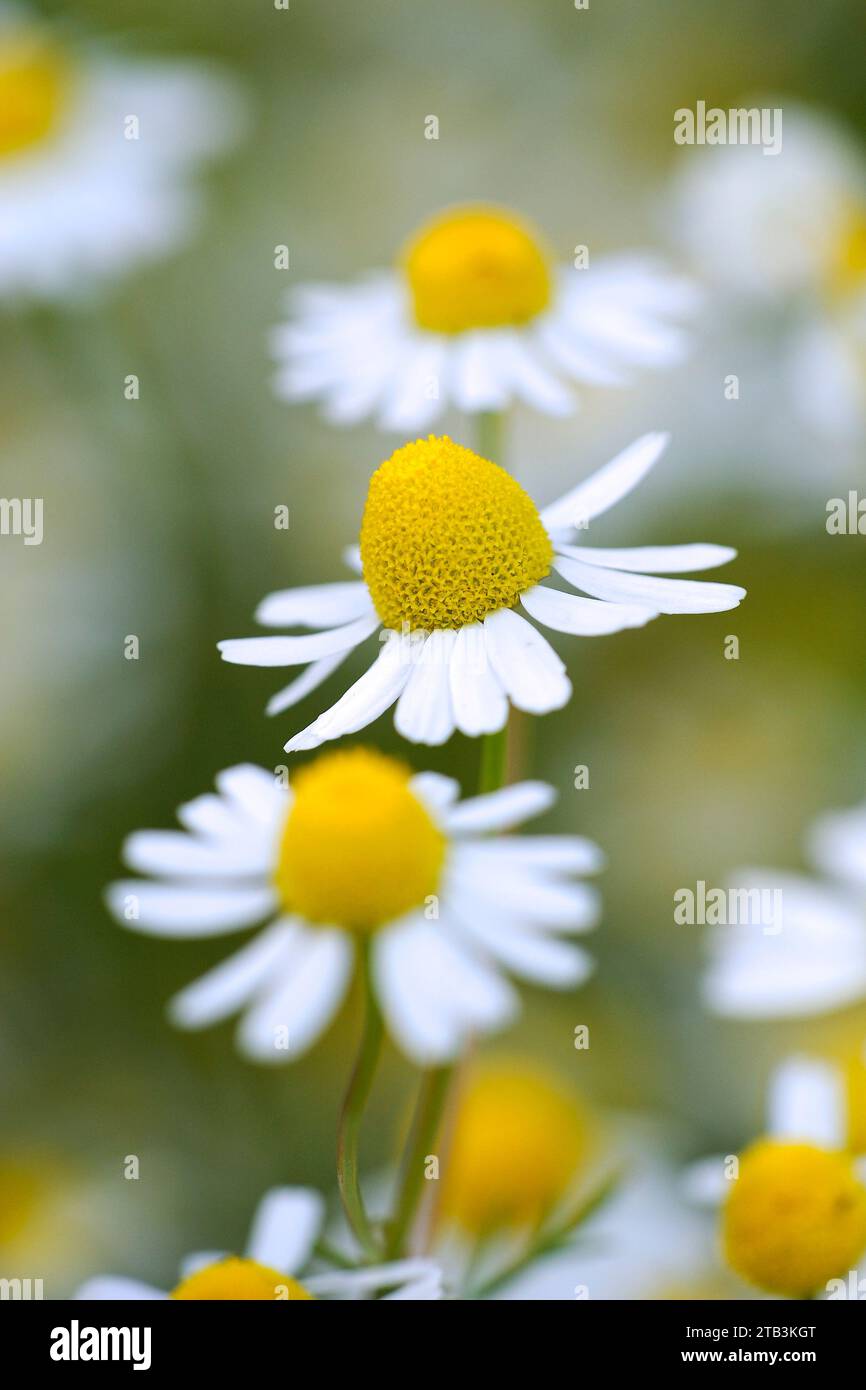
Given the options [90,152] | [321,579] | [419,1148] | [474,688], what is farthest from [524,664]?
[90,152]

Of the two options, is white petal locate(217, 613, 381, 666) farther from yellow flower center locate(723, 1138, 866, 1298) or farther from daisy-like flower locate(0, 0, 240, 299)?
daisy-like flower locate(0, 0, 240, 299)

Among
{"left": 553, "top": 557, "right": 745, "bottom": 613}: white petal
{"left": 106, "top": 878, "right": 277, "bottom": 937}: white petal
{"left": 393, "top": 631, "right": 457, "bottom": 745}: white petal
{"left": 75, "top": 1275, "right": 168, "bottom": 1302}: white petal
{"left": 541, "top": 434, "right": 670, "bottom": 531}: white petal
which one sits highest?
{"left": 541, "top": 434, "right": 670, "bottom": 531}: white petal

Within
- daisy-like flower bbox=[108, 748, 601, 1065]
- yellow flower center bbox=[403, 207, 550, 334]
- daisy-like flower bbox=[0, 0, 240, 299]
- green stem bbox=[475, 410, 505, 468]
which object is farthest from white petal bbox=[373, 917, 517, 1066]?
daisy-like flower bbox=[0, 0, 240, 299]

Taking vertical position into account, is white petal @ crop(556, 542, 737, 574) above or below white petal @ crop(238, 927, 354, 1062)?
above

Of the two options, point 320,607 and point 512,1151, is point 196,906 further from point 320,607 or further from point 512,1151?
point 512,1151

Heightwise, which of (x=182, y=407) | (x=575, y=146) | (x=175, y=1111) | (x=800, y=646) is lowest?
(x=175, y=1111)
